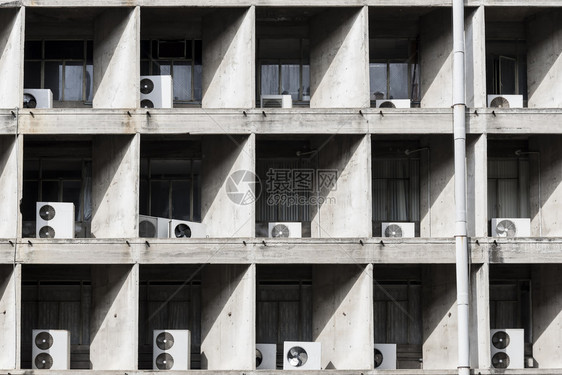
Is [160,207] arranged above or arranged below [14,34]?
below

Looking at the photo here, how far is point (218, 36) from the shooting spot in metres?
35.8

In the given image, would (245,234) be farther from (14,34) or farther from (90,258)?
(14,34)

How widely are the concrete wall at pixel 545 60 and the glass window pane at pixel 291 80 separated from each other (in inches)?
286

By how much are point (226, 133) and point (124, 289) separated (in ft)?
17.7

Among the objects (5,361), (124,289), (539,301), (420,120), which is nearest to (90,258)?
(124,289)

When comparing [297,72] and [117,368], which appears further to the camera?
[297,72]

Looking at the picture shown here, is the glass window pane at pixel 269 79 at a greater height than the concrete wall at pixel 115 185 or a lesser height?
greater

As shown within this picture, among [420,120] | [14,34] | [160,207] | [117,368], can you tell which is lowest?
[117,368]

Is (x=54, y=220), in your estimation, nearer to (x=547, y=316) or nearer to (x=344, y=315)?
(x=344, y=315)

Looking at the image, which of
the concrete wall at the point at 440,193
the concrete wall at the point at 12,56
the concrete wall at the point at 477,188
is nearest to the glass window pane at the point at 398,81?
the concrete wall at the point at 440,193

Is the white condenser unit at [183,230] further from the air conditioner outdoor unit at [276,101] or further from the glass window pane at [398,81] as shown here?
the glass window pane at [398,81]

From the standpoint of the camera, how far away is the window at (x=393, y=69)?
3762cm

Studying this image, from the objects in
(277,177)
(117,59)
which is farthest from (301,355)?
(117,59)

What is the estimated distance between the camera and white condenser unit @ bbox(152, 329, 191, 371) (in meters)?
34.2
